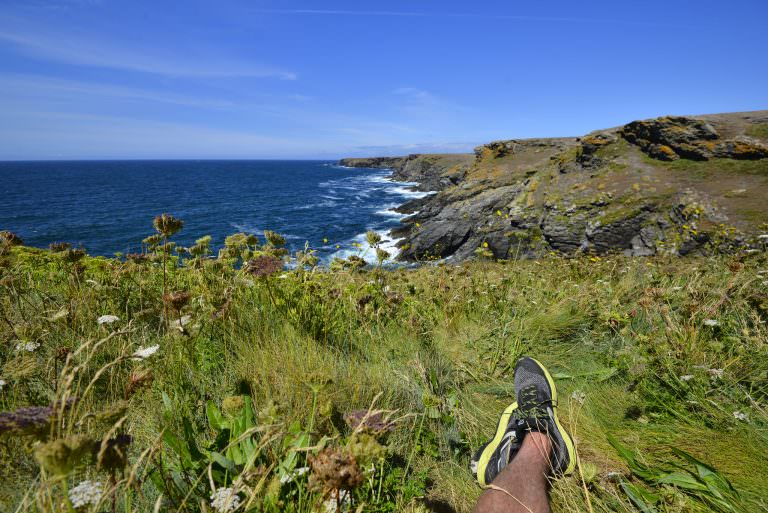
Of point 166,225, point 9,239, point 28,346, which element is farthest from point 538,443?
point 9,239

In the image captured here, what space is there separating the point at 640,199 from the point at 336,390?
53.7 feet

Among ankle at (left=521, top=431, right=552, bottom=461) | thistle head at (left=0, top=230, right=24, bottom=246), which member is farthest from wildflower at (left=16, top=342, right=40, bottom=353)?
ankle at (left=521, top=431, right=552, bottom=461)

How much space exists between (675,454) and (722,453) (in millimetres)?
188

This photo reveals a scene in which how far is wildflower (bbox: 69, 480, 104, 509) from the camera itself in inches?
35.6

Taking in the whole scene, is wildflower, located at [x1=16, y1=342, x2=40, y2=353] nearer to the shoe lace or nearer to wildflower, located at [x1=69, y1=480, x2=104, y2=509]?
wildflower, located at [x1=69, y1=480, x2=104, y2=509]

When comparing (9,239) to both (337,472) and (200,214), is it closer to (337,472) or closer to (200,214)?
(337,472)

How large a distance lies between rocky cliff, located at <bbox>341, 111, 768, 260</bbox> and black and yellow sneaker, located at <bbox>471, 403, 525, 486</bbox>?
7.31 metres

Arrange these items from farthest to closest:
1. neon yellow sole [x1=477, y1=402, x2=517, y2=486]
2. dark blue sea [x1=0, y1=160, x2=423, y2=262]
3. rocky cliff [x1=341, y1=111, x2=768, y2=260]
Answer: dark blue sea [x1=0, y1=160, x2=423, y2=262]
rocky cliff [x1=341, y1=111, x2=768, y2=260]
neon yellow sole [x1=477, y1=402, x2=517, y2=486]

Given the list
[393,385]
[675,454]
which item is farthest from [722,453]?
[393,385]

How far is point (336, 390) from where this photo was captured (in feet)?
6.93

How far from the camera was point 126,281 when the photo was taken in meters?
3.51

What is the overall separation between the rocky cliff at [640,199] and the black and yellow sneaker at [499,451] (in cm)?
731

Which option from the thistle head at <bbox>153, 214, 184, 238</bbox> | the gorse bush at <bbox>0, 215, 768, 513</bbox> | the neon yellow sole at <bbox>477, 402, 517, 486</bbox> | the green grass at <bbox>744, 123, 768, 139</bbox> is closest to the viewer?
the gorse bush at <bbox>0, 215, 768, 513</bbox>

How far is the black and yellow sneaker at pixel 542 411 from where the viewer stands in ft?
6.15
